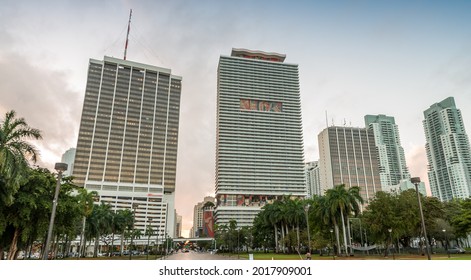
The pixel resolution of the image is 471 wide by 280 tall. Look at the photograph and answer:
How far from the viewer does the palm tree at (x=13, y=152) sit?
2283 centimetres

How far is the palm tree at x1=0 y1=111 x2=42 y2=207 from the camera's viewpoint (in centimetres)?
2283

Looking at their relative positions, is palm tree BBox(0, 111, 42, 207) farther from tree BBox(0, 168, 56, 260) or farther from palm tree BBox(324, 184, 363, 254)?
palm tree BBox(324, 184, 363, 254)

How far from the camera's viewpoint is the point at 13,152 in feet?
78.4

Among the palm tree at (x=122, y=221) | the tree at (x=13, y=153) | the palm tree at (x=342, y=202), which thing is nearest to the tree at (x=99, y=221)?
the palm tree at (x=122, y=221)

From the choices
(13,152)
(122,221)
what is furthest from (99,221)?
(13,152)

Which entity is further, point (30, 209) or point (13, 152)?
point (30, 209)

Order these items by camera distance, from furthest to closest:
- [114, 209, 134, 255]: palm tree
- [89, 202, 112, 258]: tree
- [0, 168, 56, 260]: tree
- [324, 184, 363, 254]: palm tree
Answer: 1. [114, 209, 134, 255]: palm tree
2. [89, 202, 112, 258]: tree
3. [324, 184, 363, 254]: palm tree
4. [0, 168, 56, 260]: tree

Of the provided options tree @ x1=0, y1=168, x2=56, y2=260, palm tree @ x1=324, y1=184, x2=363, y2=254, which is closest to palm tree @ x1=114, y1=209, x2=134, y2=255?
tree @ x1=0, y1=168, x2=56, y2=260

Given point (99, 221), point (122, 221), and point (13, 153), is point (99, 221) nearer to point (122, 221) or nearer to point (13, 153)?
point (122, 221)

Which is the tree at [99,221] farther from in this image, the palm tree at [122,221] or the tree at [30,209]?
the tree at [30,209]
